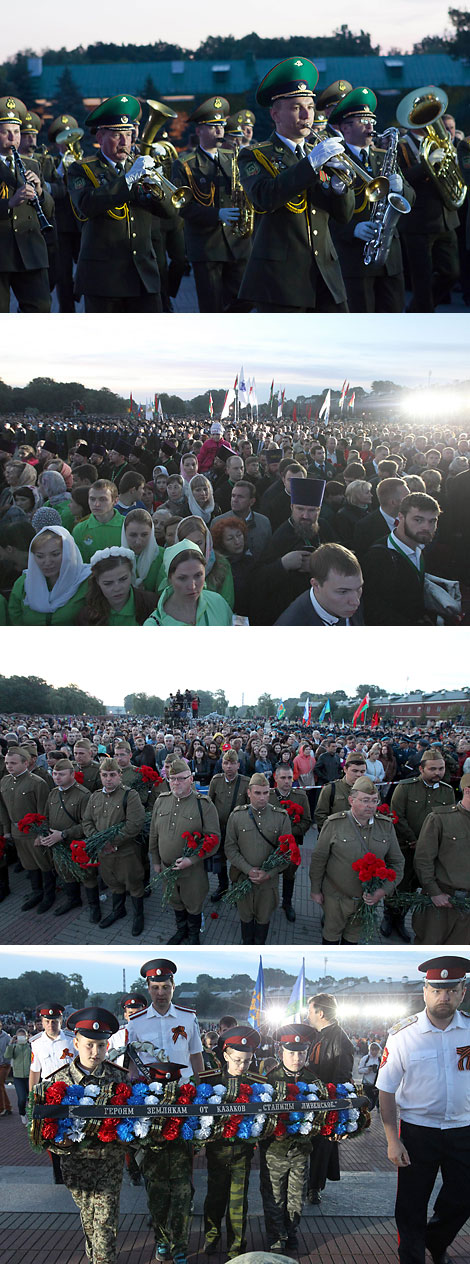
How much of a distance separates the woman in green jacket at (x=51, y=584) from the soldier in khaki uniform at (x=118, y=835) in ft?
3.90

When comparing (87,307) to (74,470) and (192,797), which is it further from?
(192,797)

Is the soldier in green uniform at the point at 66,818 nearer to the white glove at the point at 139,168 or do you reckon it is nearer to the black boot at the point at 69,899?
the black boot at the point at 69,899

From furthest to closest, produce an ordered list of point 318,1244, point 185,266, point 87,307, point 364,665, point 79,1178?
point 185,266 < point 87,307 < point 364,665 < point 318,1244 < point 79,1178

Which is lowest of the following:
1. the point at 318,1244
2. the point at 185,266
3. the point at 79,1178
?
the point at 318,1244

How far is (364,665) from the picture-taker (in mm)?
8344

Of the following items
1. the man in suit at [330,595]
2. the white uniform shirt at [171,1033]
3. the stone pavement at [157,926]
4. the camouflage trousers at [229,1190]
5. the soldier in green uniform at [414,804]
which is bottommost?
the camouflage trousers at [229,1190]

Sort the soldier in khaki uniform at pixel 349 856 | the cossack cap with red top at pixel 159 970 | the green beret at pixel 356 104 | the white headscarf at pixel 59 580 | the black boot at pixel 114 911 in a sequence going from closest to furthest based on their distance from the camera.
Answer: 1. the cossack cap with red top at pixel 159 970
2. the soldier in khaki uniform at pixel 349 856
3. the white headscarf at pixel 59 580
4. the black boot at pixel 114 911
5. the green beret at pixel 356 104

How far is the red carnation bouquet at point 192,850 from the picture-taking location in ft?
25.6

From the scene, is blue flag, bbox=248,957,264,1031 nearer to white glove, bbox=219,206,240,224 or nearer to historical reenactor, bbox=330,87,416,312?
historical reenactor, bbox=330,87,416,312

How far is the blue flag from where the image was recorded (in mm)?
7660

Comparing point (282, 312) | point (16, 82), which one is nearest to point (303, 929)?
point (282, 312)

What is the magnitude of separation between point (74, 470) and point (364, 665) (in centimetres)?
268

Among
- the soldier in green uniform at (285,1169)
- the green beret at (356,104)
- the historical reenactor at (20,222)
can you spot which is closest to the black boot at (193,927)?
the soldier in green uniform at (285,1169)

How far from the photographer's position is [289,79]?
778 cm
